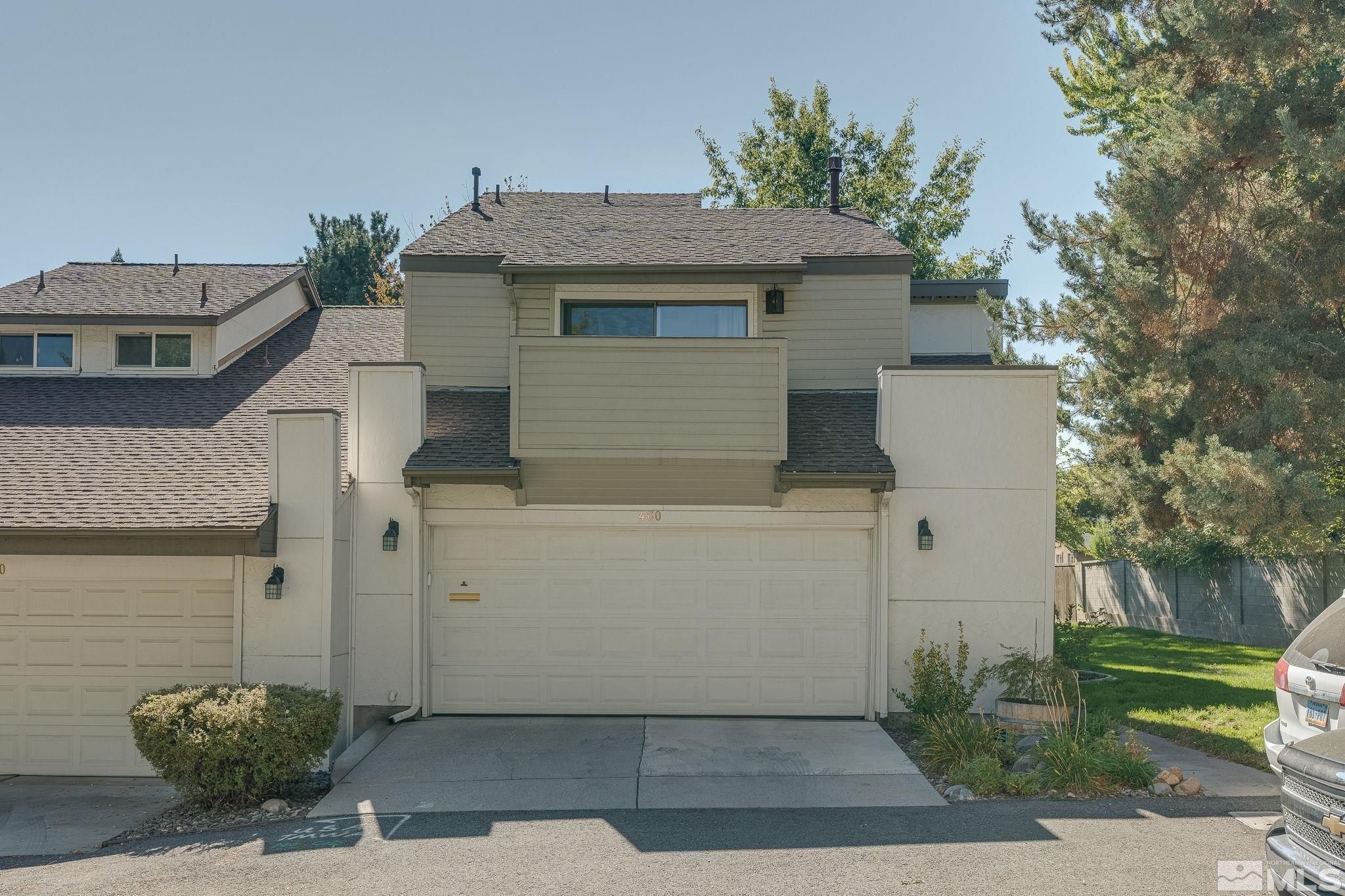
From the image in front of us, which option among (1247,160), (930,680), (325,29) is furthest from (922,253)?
(930,680)

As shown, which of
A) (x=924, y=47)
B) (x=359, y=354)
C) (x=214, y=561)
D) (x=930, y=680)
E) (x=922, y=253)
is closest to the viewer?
(x=214, y=561)

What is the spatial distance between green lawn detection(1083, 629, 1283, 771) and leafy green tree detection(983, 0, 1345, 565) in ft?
6.80

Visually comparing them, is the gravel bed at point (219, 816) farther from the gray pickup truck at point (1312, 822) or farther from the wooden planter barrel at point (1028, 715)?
the gray pickup truck at point (1312, 822)

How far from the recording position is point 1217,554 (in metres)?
19.5

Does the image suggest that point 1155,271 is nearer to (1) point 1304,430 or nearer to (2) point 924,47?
(1) point 1304,430

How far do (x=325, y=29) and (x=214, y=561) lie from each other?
31.5 ft

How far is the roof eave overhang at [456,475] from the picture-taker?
10.7m

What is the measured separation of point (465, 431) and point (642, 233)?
4399 mm

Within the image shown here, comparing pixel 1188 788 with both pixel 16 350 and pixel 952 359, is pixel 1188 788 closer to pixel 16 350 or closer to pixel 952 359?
pixel 952 359

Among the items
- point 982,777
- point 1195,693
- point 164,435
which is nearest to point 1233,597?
point 1195,693

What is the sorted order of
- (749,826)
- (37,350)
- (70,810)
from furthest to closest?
(37,350)
(70,810)
(749,826)

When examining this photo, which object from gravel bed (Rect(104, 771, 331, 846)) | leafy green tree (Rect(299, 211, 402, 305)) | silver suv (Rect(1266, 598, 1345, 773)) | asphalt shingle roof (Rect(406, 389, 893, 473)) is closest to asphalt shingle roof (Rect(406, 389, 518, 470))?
asphalt shingle roof (Rect(406, 389, 893, 473))

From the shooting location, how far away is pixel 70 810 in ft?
29.2

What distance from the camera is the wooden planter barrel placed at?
9656 millimetres
